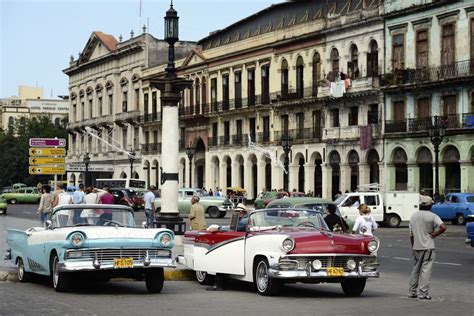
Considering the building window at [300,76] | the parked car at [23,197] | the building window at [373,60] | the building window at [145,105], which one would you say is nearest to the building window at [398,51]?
the building window at [373,60]

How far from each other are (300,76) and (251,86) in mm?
7083

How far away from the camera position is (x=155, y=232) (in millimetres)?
17047

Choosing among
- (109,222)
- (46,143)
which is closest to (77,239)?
(109,222)

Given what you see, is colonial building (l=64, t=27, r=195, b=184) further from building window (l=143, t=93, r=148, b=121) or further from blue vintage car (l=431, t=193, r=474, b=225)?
blue vintage car (l=431, t=193, r=474, b=225)

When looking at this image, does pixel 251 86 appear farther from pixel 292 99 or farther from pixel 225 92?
pixel 292 99

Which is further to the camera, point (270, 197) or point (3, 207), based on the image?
point (3, 207)

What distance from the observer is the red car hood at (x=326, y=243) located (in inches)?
635

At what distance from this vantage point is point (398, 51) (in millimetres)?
61750

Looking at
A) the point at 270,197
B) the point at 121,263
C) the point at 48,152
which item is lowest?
the point at 121,263

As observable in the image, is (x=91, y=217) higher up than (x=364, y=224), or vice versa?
(x=91, y=217)

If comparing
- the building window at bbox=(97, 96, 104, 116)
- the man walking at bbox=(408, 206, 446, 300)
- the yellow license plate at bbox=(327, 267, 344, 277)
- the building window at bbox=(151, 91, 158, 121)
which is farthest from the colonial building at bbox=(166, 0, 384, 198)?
the yellow license plate at bbox=(327, 267, 344, 277)

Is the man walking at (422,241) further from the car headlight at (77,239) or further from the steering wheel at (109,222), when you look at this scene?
the car headlight at (77,239)

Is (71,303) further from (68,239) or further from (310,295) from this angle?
(310,295)

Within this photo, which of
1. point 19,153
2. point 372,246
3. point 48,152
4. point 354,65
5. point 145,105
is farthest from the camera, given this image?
point 19,153
